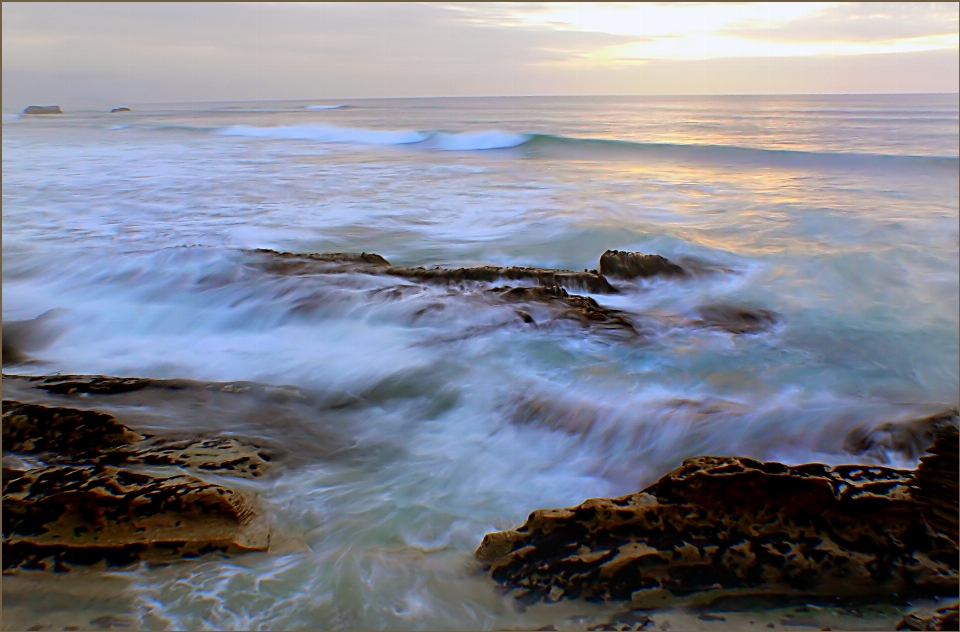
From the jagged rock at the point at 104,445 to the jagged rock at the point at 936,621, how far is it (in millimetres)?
2282

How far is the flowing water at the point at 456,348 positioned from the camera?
89.0 inches

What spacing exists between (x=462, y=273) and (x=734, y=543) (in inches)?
128

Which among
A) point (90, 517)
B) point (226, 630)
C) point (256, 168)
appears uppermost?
point (256, 168)

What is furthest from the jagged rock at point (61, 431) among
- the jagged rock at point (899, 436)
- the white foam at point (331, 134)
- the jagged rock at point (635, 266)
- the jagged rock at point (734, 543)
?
the white foam at point (331, 134)

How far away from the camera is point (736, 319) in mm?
4723

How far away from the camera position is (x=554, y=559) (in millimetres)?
2145

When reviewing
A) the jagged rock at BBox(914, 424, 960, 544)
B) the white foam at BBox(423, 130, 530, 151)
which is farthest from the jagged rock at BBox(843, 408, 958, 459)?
the white foam at BBox(423, 130, 530, 151)

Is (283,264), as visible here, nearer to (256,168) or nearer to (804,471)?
(804,471)

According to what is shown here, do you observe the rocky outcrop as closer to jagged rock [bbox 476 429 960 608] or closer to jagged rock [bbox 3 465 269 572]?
jagged rock [bbox 3 465 269 572]

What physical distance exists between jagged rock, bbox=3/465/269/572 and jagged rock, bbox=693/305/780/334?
130 inches

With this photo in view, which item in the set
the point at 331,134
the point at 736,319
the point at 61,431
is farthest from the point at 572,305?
the point at 331,134

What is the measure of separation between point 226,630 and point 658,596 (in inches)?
50.7

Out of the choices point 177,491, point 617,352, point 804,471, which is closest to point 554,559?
point 804,471

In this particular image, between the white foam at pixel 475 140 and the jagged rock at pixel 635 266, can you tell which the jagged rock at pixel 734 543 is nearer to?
the jagged rock at pixel 635 266
